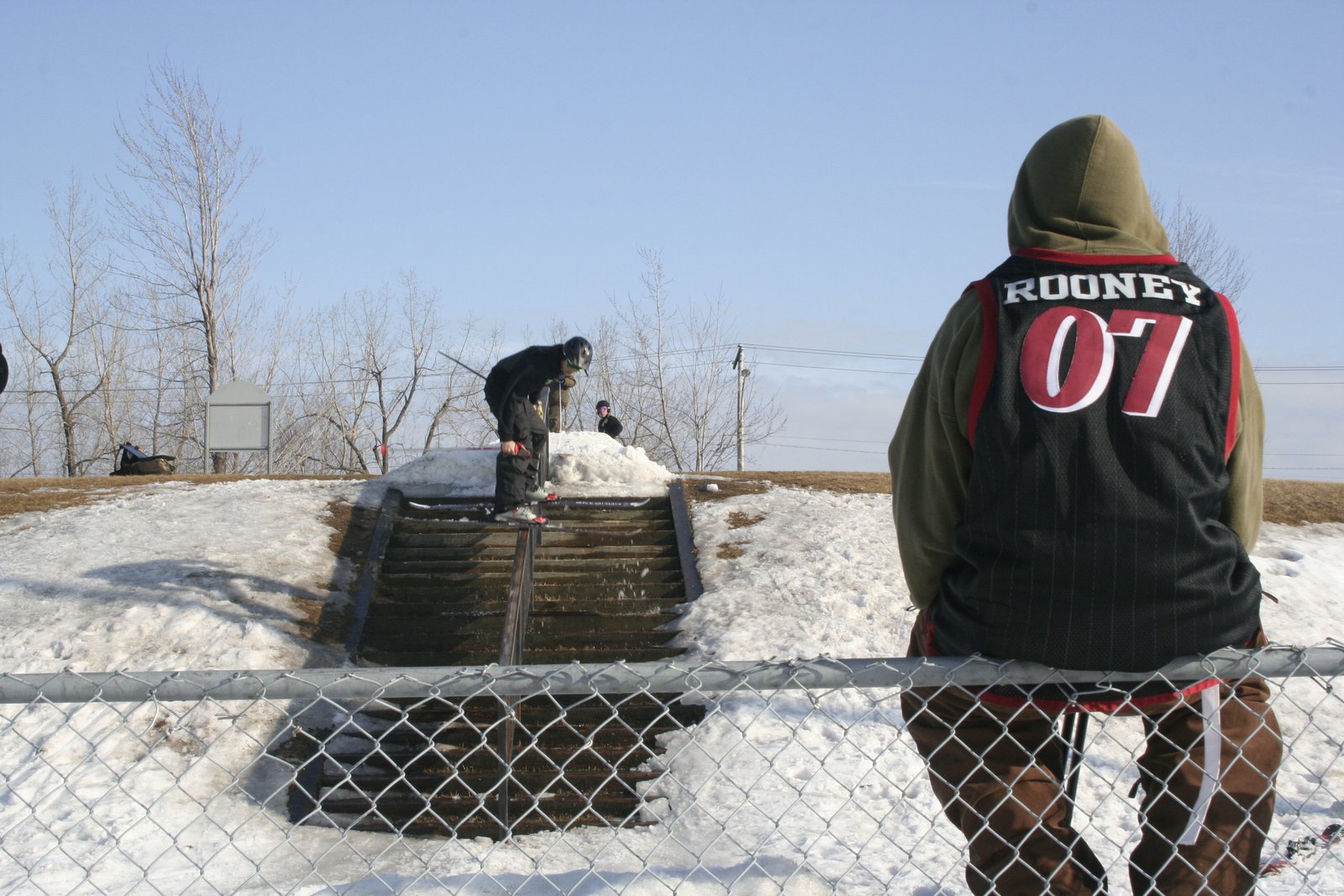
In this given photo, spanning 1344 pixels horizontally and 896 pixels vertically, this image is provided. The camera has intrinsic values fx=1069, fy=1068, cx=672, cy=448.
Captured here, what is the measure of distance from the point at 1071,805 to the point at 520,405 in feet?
22.1

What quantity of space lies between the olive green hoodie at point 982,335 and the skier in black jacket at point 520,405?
6.33 metres

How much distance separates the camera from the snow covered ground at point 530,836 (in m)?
4.46

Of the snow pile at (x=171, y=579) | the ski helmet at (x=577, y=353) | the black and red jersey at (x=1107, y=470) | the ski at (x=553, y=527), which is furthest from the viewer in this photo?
the ski at (x=553, y=527)

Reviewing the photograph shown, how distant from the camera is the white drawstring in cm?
217

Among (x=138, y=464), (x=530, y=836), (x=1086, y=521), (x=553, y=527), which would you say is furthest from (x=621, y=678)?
(x=138, y=464)

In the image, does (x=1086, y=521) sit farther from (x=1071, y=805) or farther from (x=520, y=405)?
(x=520, y=405)

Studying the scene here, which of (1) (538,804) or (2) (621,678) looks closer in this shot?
(2) (621,678)

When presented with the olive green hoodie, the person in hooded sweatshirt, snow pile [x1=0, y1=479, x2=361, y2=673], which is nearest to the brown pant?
the person in hooded sweatshirt

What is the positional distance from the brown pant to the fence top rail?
128 millimetres

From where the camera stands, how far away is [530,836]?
5746 mm

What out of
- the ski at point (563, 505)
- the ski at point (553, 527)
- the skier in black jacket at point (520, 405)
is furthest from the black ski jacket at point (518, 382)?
the ski at point (563, 505)

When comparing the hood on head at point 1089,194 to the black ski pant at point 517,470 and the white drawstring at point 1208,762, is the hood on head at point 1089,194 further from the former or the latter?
the black ski pant at point 517,470

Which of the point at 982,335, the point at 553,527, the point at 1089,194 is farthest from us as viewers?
the point at 553,527

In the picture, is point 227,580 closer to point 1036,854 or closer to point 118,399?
point 1036,854
